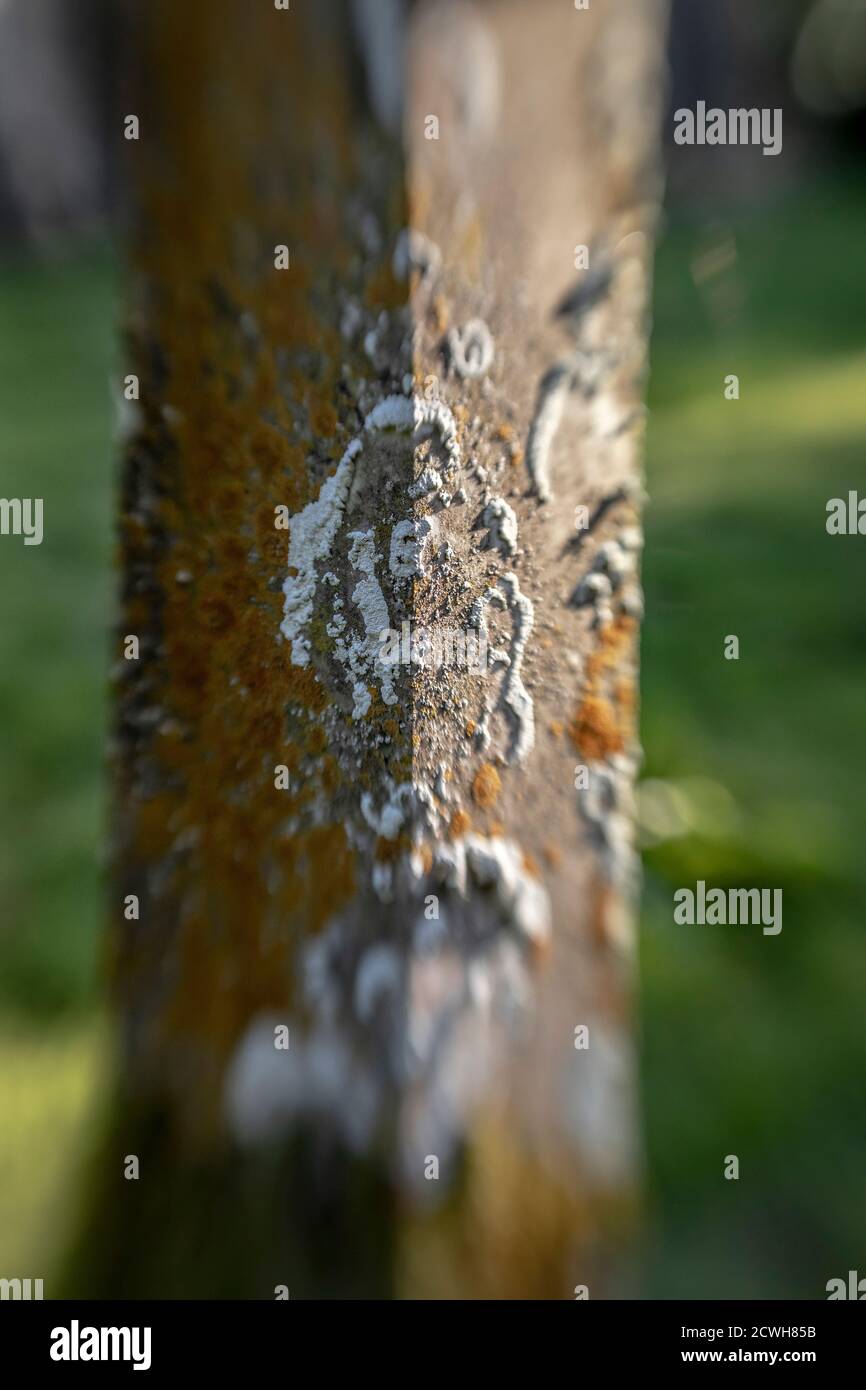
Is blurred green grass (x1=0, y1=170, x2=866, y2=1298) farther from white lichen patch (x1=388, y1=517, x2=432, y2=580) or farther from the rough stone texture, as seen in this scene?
white lichen patch (x1=388, y1=517, x2=432, y2=580)

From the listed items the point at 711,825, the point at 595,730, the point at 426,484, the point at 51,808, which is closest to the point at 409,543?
the point at 426,484

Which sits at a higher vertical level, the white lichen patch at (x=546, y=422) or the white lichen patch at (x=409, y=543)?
the white lichen patch at (x=546, y=422)

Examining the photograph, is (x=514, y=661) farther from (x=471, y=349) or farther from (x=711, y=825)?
(x=711, y=825)

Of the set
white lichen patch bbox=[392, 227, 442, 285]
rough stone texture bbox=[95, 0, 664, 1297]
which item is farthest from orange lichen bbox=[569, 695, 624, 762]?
white lichen patch bbox=[392, 227, 442, 285]

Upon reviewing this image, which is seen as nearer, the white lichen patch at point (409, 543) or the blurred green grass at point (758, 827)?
the white lichen patch at point (409, 543)

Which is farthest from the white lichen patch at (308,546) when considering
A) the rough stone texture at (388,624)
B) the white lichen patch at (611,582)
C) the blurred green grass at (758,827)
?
the blurred green grass at (758,827)

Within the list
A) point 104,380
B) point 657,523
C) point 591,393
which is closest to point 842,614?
point 657,523

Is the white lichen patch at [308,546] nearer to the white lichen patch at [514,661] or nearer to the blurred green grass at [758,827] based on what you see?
the white lichen patch at [514,661]

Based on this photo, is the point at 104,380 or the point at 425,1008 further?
the point at 104,380
